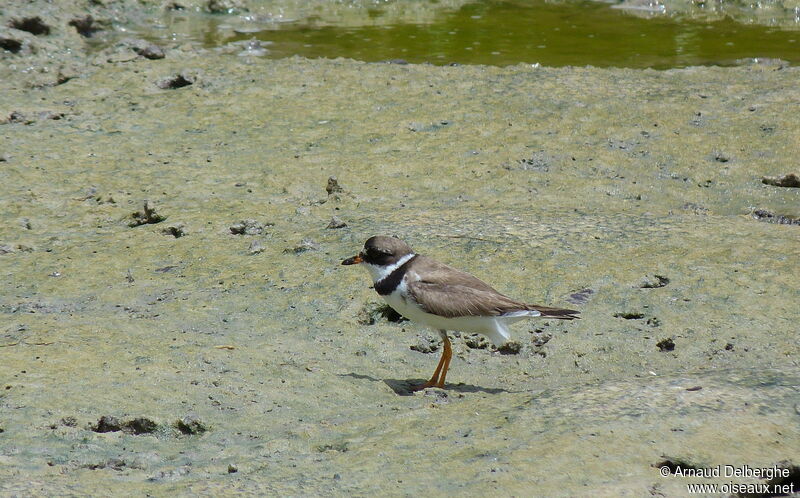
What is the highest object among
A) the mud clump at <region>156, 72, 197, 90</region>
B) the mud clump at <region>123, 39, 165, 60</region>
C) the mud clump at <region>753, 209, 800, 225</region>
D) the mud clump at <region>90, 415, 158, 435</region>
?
the mud clump at <region>123, 39, 165, 60</region>

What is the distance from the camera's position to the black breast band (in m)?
5.12

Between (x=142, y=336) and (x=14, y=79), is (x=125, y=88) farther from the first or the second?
(x=142, y=336)

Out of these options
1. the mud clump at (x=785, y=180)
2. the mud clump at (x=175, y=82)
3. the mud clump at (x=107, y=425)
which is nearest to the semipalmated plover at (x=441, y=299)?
the mud clump at (x=107, y=425)

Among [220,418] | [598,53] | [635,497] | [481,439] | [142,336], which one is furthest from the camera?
[598,53]

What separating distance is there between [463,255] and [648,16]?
8.81 metres

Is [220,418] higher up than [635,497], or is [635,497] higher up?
[635,497]

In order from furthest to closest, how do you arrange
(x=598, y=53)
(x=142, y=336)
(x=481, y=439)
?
(x=598, y=53) < (x=142, y=336) < (x=481, y=439)

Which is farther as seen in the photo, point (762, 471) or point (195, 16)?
point (195, 16)

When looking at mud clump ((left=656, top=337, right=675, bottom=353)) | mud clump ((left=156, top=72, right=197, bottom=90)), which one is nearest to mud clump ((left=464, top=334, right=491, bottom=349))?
mud clump ((left=656, top=337, right=675, bottom=353))

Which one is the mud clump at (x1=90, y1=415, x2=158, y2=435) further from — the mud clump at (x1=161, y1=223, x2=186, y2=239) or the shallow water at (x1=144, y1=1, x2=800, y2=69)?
the shallow water at (x1=144, y1=1, x2=800, y2=69)

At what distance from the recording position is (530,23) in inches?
528

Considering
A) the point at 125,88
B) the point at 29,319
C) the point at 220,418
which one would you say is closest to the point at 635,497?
the point at 220,418

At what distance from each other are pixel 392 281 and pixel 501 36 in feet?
26.5

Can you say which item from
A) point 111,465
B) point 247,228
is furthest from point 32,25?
point 111,465
